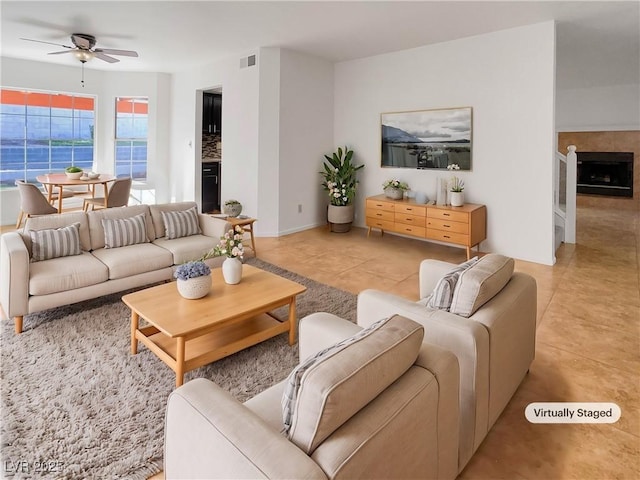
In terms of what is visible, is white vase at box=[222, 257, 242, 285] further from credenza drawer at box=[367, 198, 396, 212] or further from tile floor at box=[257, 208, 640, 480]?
credenza drawer at box=[367, 198, 396, 212]

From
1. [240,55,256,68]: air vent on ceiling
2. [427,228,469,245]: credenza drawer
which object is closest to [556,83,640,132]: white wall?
[427,228,469,245]: credenza drawer

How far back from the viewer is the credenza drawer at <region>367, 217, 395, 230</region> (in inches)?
231

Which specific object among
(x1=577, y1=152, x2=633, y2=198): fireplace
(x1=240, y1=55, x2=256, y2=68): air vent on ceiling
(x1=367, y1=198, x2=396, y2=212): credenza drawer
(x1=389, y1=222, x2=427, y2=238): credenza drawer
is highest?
(x1=240, y1=55, x2=256, y2=68): air vent on ceiling

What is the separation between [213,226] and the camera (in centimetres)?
432

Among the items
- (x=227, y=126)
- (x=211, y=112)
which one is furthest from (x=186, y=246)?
(x=211, y=112)

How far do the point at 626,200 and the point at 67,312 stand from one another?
10.3m

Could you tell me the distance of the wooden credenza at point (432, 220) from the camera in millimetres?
5035

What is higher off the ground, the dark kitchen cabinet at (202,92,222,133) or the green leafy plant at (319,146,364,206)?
the dark kitchen cabinet at (202,92,222,133)

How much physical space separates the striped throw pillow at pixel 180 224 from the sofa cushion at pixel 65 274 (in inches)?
32.1

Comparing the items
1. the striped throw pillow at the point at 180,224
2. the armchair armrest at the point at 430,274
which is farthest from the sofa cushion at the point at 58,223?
the armchair armrest at the point at 430,274

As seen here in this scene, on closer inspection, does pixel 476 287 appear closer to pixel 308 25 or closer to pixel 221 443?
pixel 221 443

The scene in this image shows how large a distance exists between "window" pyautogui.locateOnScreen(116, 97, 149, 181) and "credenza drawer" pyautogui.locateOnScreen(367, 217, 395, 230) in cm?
501

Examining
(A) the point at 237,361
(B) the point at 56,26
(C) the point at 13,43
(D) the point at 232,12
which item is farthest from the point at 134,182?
(A) the point at 237,361

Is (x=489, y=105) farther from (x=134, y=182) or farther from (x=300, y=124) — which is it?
(x=134, y=182)
